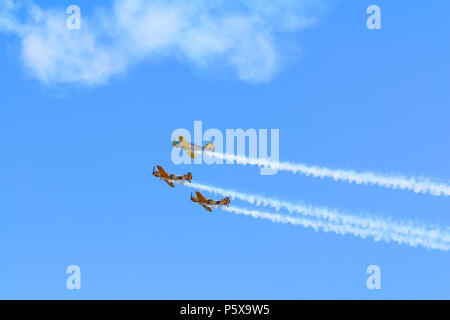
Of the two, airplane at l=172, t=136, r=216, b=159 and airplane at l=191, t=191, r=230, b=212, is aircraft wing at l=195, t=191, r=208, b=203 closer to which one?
airplane at l=191, t=191, r=230, b=212

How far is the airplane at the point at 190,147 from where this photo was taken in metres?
104

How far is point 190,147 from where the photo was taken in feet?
344

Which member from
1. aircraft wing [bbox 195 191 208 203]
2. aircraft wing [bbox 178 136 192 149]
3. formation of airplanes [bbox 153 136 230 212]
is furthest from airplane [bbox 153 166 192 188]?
aircraft wing [bbox 178 136 192 149]

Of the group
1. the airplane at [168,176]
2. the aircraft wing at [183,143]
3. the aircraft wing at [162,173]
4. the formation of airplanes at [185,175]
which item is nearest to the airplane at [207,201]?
the formation of airplanes at [185,175]

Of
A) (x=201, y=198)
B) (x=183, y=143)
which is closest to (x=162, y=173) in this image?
(x=183, y=143)

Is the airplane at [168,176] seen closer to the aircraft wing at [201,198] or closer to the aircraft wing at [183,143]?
the aircraft wing at [201,198]

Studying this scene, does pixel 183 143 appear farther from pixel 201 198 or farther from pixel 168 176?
pixel 201 198

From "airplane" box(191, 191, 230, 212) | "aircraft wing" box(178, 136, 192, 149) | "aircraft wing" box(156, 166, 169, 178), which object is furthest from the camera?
"aircraft wing" box(156, 166, 169, 178)

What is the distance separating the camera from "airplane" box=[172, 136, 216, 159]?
342 ft
